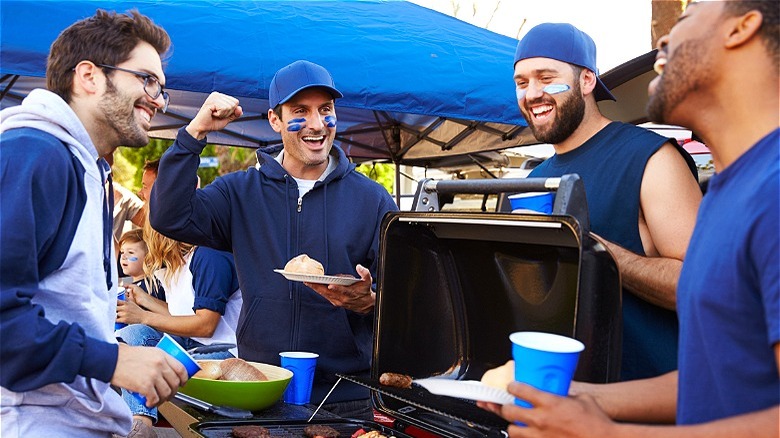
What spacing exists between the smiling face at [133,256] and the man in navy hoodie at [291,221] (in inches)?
94.2

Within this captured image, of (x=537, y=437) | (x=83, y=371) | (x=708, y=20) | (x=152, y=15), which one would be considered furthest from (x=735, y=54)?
(x=152, y=15)

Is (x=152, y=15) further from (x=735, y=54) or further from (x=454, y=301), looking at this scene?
(x=735, y=54)

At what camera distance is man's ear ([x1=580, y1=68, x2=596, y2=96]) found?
8.96 ft

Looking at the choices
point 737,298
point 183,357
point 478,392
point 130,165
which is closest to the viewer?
point 737,298

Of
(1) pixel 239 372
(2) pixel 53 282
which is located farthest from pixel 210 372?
(2) pixel 53 282

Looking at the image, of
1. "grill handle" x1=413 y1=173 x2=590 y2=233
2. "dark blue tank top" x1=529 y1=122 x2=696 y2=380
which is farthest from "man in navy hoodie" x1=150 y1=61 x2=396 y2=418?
"dark blue tank top" x1=529 y1=122 x2=696 y2=380

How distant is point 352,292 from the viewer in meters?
2.93

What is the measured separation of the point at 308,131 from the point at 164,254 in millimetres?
1927

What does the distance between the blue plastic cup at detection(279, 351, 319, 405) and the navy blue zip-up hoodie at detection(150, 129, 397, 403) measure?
0.36ft

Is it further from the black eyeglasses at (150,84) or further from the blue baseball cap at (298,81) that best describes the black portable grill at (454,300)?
the blue baseball cap at (298,81)

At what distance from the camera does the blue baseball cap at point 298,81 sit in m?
3.37

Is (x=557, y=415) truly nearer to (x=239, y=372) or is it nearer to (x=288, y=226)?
(x=239, y=372)

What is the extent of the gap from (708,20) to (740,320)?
0.57 m

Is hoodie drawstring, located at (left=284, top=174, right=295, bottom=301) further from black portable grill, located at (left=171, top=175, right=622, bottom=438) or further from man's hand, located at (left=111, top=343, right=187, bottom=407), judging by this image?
man's hand, located at (left=111, top=343, right=187, bottom=407)
